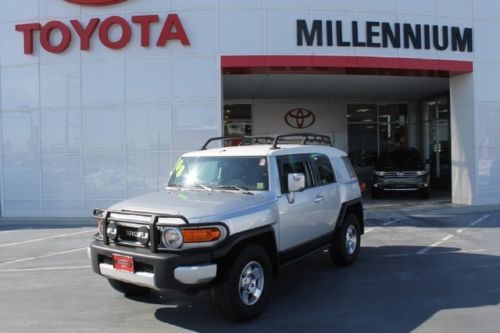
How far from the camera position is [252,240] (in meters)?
5.48

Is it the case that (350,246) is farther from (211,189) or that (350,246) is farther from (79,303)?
(79,303)

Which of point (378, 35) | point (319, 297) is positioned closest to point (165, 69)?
point (378, 35)

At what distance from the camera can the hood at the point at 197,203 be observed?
5062 millimetres

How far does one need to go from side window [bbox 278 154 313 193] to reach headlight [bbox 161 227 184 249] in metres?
1.63

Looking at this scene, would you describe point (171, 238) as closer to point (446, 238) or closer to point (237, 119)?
point (446, 238)

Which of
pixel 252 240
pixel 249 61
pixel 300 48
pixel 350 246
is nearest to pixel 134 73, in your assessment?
pixel 249 61

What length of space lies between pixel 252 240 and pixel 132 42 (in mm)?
10134

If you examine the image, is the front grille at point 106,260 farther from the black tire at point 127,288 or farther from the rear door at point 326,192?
the rear door at point 326,192

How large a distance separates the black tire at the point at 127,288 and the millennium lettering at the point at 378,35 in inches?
374

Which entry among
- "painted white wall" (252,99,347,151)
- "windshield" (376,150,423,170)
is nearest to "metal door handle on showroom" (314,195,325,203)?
"windshield" (376,150,423,170)

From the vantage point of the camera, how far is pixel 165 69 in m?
14.0

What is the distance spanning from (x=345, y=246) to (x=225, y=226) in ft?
9.99

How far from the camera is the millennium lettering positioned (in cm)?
1390

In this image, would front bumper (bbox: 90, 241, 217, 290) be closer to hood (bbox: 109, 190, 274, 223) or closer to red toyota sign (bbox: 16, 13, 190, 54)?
hood (bbox: 109, 190, 274, 223)
